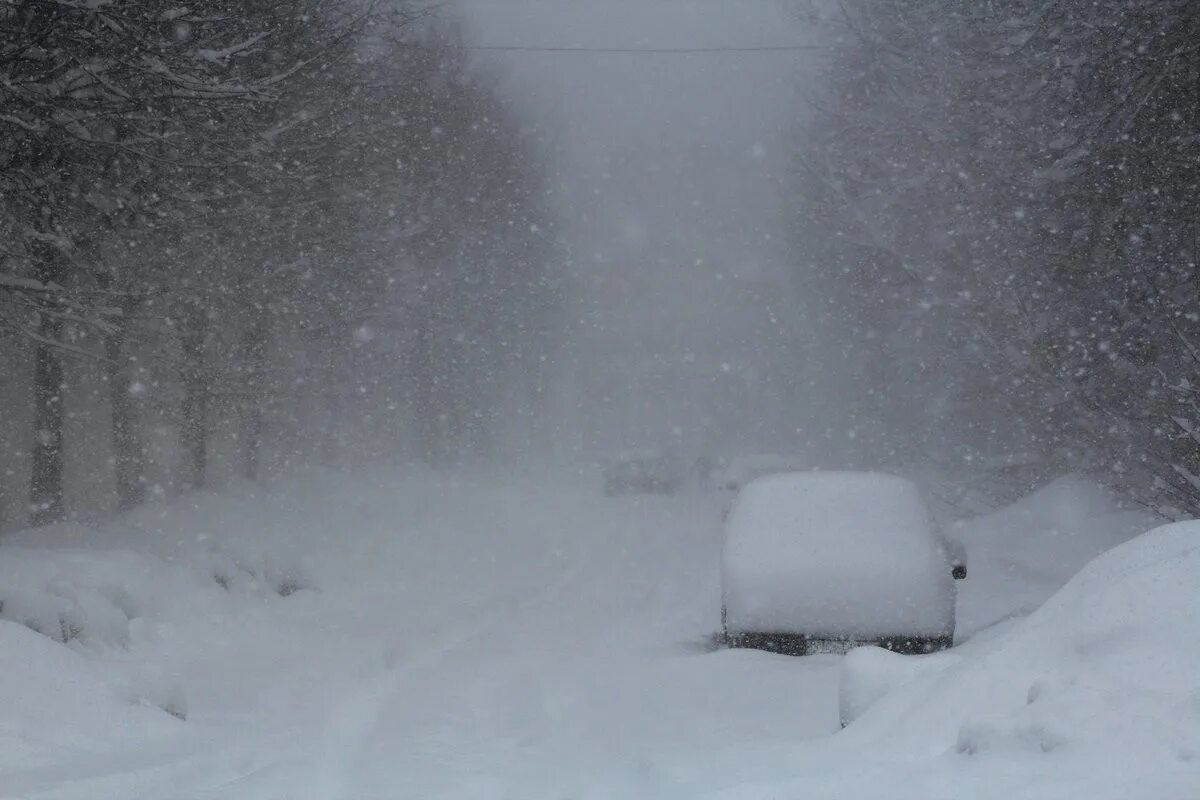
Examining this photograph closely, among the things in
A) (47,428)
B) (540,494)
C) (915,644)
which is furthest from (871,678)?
(540,494)

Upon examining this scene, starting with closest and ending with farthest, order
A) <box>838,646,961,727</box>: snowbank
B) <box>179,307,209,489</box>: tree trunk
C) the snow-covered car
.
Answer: <box>838,646,961,727</box>: snowbank, the snow-covered car, <box>179,307,209,489</box>: tree trunk

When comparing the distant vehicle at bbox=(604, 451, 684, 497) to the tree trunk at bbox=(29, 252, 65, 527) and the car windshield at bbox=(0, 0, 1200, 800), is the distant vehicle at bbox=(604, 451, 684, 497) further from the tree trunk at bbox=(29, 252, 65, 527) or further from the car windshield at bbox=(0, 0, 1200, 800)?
the tree trunk at bbox=(29, 252, 65, 527)

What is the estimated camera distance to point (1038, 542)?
56.2 feet

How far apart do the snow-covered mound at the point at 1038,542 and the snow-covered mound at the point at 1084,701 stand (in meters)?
7.94

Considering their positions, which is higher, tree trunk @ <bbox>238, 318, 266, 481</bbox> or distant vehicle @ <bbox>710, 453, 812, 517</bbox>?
tree trunk @ <bbox>238, 318, 266, 481</bbox>

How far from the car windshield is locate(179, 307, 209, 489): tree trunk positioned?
0.08m

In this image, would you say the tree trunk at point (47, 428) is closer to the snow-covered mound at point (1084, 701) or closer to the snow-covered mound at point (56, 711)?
the snow-covered mound at point (56, 711)

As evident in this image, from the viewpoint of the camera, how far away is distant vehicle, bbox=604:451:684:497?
35562mm

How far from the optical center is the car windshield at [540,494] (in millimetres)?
5129

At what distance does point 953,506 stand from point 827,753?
17.9 meters

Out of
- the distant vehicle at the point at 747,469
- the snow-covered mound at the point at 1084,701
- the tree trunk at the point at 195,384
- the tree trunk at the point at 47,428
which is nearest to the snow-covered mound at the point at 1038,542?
the distant vehicle at the point at 747,469

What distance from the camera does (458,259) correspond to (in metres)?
33.8

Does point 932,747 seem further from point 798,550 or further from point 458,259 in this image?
point 458,259

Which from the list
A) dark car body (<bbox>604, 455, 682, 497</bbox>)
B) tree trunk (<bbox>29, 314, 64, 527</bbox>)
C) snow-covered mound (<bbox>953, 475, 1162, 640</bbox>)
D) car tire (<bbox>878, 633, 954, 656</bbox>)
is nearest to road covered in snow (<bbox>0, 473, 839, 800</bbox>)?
car tire (<bbox>878, 633, 954, 656</bbox>)
